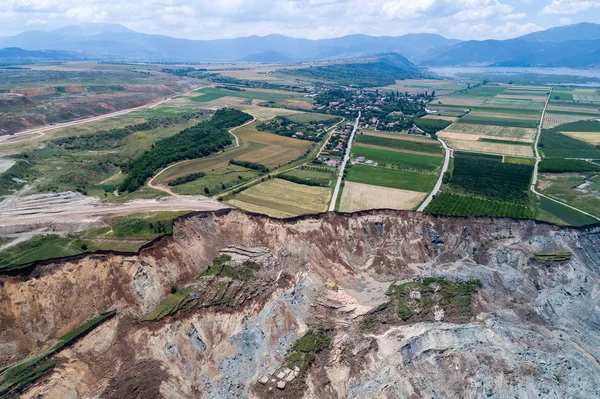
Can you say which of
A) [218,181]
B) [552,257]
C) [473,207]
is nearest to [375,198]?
[473,207]

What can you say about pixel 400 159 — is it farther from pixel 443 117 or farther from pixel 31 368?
pixel 31 368

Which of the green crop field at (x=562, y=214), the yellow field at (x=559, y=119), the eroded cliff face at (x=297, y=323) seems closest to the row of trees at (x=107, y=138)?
the eroded cliff face at (x=297, y=323)

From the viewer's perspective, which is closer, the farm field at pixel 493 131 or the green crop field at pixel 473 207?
the green crop field at pixel 473 207

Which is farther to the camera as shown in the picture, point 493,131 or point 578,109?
point 578,109

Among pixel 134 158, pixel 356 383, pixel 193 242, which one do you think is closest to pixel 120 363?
pixel 193 242

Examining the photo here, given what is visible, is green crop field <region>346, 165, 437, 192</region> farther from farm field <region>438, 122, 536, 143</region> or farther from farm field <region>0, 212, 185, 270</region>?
farm field <region>438, 122, 536, 143</region>

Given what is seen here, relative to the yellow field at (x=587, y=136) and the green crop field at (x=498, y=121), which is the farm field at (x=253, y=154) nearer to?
the green crop field at (x=498, y=121)

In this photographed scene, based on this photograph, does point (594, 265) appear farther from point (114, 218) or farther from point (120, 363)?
point (114, 218)
